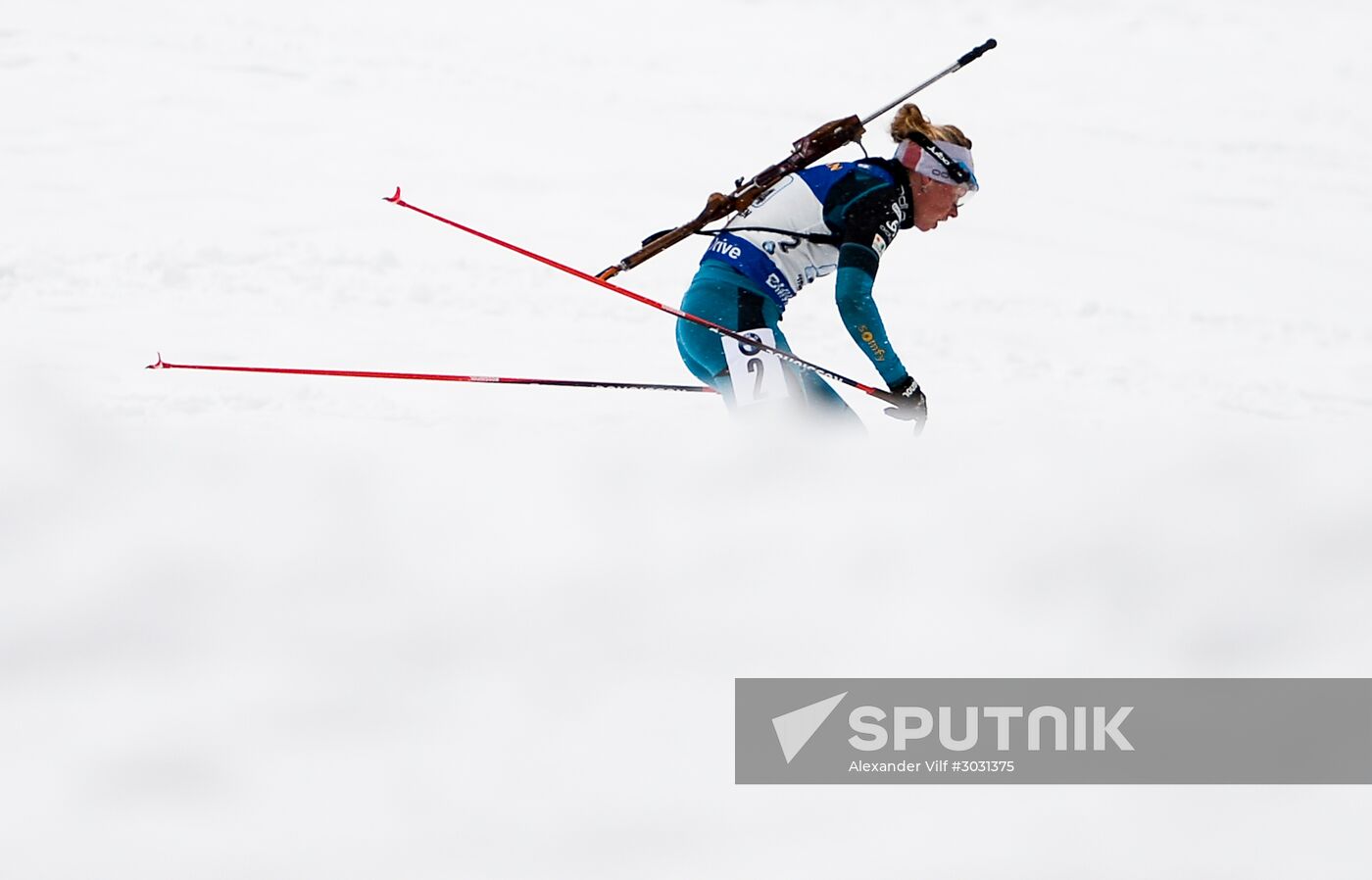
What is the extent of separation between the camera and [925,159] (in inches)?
217

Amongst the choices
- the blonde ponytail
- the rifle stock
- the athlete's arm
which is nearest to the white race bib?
the athlete's arm

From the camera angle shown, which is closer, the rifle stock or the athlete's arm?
the athlete's arm

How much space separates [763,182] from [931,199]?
0.64 m

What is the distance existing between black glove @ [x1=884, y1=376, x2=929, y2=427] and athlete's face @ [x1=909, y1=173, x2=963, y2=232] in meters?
0.54

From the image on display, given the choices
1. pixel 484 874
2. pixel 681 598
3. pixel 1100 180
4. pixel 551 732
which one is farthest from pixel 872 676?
pixel 1100 180

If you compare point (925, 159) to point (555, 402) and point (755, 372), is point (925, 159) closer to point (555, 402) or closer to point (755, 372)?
point (755, 372)

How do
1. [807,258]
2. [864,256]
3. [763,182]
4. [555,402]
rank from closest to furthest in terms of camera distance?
[864,256] < [807,258] < [763,182] < [555,402]

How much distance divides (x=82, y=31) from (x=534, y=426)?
373 inches

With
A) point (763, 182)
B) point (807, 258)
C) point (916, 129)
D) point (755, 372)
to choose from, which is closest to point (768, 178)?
point (763, 182)

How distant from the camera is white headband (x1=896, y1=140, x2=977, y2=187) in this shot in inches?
217

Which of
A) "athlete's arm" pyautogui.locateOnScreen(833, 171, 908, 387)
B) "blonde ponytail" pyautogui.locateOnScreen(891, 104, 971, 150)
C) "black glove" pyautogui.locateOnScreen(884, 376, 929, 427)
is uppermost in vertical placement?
"blonde ponytail" pyautogui.locateOnScreen(891, 104, 971, 150)

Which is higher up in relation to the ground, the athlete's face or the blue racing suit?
the athlete's face

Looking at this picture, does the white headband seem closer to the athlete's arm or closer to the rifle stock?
the athlete's arm

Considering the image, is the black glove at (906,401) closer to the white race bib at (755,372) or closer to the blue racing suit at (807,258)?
the blue racing suit at (807,258)
